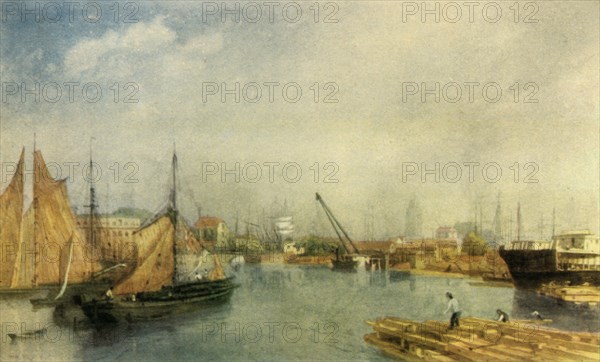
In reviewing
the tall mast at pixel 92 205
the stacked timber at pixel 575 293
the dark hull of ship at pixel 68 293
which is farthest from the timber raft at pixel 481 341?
the tall mast at pixel 92 205

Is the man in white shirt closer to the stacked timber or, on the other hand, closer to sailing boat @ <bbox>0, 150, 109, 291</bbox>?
the stacked timber

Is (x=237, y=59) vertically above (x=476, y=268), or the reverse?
(x=237, y=59)

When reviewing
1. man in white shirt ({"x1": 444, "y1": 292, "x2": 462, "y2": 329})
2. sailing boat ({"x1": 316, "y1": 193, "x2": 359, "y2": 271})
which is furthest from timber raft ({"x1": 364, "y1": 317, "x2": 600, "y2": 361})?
sailing boat ({"x1": 316, "y1": 193, "x2": 359, "y2": 271})

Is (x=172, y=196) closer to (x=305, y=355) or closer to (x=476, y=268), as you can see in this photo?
(x=305, y=355)

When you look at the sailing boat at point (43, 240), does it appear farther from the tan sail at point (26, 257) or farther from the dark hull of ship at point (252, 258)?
the dark hull of ship at point (252, 258)

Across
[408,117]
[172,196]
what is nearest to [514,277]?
[408,117]

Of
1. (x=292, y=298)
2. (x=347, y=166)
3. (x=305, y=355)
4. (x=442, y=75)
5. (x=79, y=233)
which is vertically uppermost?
(x=442, y=75)

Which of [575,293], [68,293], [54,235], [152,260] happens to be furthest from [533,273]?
[54,235]
